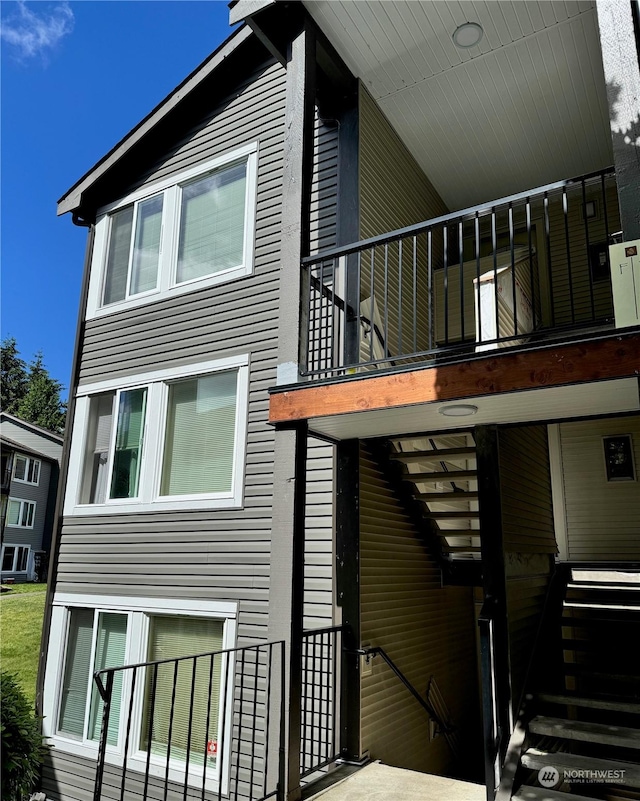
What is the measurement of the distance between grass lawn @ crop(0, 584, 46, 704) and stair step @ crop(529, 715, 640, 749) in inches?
405

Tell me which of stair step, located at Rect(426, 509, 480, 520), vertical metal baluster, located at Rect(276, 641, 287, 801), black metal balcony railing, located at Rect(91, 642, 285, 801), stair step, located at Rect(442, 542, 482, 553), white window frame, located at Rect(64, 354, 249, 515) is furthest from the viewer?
stair step, located at Rect(442, 542, 482, 553)

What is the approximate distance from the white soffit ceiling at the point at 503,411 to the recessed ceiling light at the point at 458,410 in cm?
4

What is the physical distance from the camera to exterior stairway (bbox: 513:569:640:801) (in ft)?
11.8

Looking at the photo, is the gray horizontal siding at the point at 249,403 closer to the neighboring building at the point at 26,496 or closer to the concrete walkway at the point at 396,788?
the concrete walkway at the point at 396,788

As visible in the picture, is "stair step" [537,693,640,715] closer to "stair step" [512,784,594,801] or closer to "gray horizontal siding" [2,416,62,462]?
"stair step" [512,784,594,801]

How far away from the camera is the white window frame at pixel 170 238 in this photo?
21.3 ft

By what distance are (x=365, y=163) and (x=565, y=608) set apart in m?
4.73

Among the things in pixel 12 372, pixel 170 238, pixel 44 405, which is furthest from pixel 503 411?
pixel 12 372

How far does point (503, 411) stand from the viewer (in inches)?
156

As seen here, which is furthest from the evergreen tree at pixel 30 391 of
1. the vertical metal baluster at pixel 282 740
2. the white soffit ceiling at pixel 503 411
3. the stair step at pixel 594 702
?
the stair step at pixel 594 702

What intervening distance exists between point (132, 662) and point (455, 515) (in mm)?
3557

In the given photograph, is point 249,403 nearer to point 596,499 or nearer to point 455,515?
point 455,515

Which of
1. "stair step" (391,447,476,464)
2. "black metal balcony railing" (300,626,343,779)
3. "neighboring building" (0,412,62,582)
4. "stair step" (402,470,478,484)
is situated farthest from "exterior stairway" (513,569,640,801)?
"neighboring building" (0,412,62,582)

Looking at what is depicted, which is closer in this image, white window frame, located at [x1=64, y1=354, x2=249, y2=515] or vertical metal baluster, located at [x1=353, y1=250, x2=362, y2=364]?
vertical metal baluster, located at [x1=353, y1=250, x2=362, y2=364]
